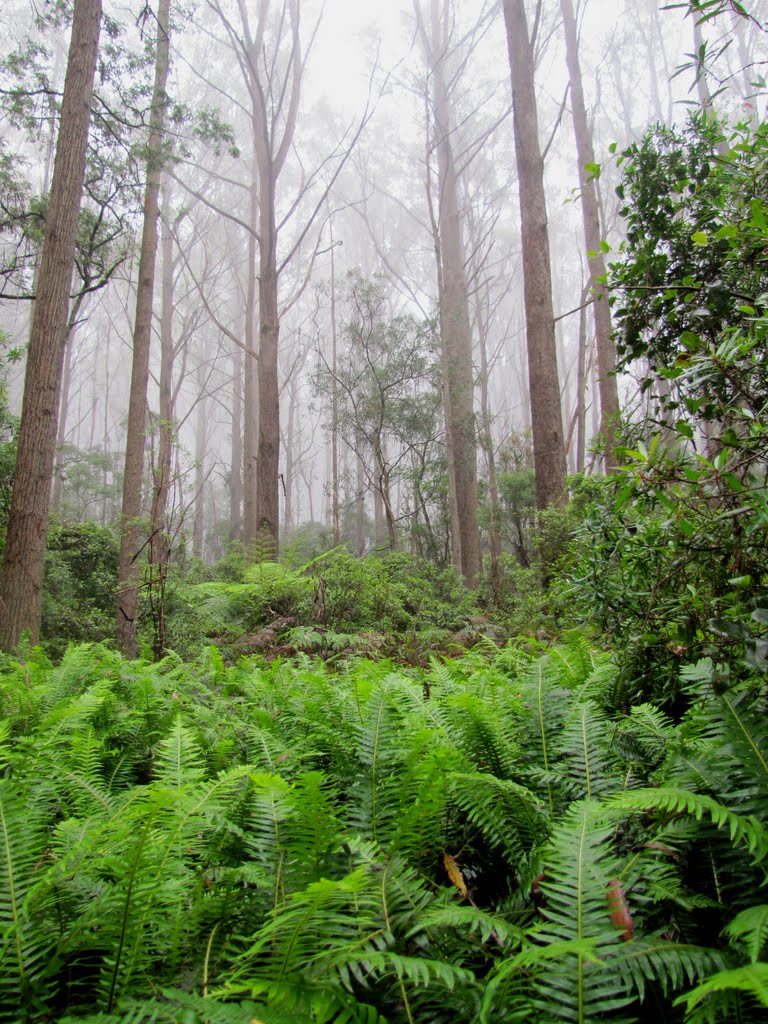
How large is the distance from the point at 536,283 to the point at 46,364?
Result: 613cm

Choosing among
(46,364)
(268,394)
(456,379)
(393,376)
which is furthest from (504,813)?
(393,376)

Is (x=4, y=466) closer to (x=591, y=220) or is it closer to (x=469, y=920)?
(x=469, y=920)

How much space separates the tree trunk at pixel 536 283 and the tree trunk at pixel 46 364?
544 centimetres

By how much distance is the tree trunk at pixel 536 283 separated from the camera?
299 inches

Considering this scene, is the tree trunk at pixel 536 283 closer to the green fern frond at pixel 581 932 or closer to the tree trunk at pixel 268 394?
the tree trunk at pixel 268 394

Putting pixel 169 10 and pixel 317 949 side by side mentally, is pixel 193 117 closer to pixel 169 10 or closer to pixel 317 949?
pixel 169 10

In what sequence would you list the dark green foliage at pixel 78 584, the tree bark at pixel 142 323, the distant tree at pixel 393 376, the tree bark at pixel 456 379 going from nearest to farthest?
the dark green foliage at pixel 78 584 < the tree bark at pixel 142 323 < the tree bark at pixel 456 379 < the distant tree at pixel 393 376

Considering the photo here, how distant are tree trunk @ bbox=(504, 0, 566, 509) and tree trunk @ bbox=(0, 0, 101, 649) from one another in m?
5.44

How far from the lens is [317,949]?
41.0 inches

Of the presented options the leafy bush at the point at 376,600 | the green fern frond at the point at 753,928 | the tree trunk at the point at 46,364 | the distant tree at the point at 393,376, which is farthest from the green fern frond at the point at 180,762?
the distant tree at the point at 393,376

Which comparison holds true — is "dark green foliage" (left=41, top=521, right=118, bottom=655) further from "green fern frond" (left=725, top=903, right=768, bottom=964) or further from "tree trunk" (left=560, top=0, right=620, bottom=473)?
"tree trunk" (left=560, top=0, right=620, bottom=473)

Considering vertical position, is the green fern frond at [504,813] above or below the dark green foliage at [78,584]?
below

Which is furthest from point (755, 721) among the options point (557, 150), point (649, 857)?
point (557, 150)

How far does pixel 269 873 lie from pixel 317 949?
0.92ft
